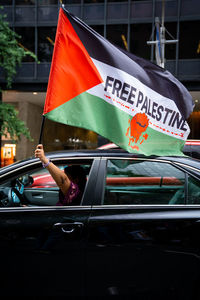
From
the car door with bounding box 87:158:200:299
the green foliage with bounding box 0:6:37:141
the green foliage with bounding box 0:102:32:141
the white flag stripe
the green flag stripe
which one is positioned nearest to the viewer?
the car door with bounding box 87:158:200:299

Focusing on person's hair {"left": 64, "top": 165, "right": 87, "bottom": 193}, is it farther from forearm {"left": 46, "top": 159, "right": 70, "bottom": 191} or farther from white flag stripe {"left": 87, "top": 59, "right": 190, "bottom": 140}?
white flag stripe {"left": 87, "top": 59, "right": 190, "bottom": 140}

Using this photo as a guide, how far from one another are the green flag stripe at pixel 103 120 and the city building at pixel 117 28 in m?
13.9

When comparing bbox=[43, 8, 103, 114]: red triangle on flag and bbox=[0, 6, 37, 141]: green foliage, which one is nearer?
bbox=[43, 8, 103, 114]: red triangle on flag

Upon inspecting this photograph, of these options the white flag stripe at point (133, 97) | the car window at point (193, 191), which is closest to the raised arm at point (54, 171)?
the white flag stripe at point (133, 97)

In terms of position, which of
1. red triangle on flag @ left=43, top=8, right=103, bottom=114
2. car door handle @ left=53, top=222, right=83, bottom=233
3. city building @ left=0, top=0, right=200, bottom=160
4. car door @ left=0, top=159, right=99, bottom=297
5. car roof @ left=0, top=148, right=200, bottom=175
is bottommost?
car door @ left=0, top=159, right=99, bottom=297

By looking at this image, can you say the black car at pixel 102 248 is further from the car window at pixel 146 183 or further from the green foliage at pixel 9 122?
the green foliage at pixel 9 122

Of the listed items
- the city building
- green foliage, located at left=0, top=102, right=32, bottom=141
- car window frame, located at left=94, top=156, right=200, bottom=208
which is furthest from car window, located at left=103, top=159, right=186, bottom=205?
the city building

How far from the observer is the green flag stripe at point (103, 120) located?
101 inches

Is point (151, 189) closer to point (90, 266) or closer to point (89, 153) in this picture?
point (89, 153)

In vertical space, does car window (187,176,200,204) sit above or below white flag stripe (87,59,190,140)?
below

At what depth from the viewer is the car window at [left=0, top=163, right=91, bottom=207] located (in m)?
2.61

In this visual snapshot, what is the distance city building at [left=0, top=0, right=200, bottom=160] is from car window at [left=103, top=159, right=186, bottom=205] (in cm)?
1390

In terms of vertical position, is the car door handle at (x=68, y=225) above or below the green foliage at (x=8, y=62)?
below

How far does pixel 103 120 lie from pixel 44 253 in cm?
135
